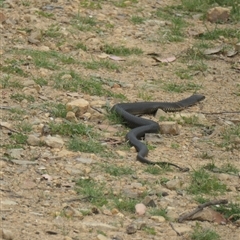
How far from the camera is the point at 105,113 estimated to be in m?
7.98

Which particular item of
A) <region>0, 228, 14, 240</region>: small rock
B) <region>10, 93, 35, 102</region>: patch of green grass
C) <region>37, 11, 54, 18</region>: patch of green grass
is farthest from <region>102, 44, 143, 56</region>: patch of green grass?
<region>0, 228, 14, 240</region>: small rock

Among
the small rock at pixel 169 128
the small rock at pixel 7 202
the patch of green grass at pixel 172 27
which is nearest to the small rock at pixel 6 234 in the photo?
the small rock at pixel 7 202

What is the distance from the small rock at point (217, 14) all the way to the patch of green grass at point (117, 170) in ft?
A: 15.9

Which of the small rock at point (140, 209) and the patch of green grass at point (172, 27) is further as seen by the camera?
the patch of green grass at point (172, 27)

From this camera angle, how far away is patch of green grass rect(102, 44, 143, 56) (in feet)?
32.0

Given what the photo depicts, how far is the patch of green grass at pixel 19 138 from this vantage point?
6855 millimetres

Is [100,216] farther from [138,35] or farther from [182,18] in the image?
[182,18]

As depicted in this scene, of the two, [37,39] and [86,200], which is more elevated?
[86,200]

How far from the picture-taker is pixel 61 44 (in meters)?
9.60

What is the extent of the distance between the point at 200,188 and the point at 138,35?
13.7ft

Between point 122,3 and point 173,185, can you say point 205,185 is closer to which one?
point 173,185

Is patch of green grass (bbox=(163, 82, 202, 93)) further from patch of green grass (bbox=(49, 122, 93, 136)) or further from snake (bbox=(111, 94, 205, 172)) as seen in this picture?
patch of green grass (bbox=(49, 122, 93, 136))

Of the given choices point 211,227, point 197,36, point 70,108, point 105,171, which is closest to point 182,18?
point 197,36

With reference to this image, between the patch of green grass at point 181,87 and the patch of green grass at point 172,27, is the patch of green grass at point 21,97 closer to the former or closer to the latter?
the patch of green grass at point 181,87
